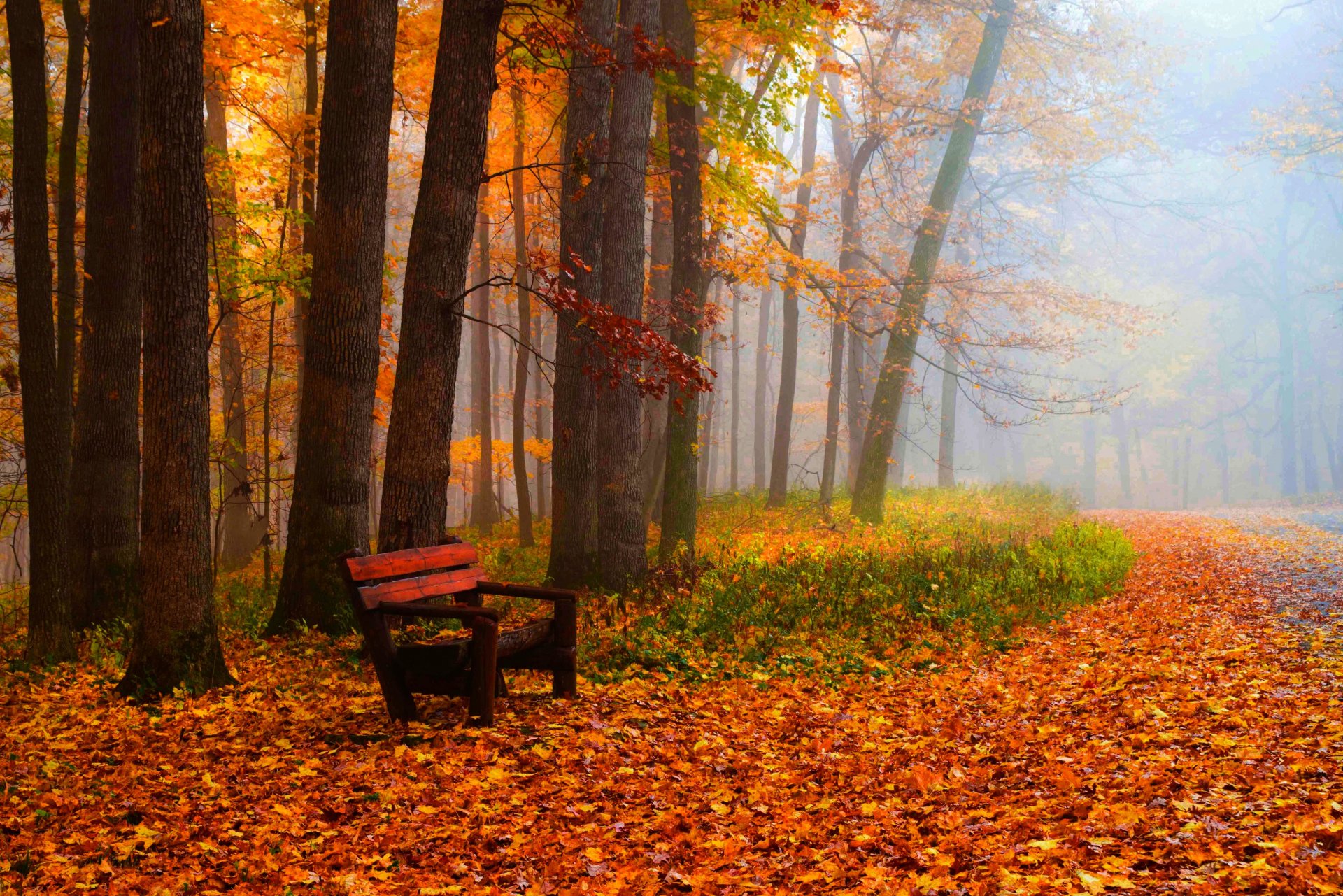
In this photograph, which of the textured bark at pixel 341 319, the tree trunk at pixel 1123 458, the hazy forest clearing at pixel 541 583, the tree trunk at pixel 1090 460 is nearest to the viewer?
the hazy forest clearing at pixel 541 583

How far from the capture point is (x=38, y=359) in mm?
7246

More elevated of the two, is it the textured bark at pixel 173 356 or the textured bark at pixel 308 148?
the textured bark at pixel 308 148

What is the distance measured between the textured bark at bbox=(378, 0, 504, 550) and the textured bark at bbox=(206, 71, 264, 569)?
427 centimetres

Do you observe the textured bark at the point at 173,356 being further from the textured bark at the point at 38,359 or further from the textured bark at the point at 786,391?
the textured bark at the point at 786,391

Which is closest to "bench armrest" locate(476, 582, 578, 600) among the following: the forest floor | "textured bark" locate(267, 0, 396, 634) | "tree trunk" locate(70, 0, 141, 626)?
the forest floor

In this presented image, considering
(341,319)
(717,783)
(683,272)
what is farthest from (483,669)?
(683,272)

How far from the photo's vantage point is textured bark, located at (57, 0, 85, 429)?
7969mm

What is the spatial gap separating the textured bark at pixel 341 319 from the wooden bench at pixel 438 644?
176cm

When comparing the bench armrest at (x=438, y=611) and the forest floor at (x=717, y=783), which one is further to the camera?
the bench armrest at (x=438, y=611)

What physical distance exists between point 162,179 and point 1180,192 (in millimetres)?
A: 55026

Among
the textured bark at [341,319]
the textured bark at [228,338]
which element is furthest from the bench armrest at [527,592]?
the textured bark at [228,338]

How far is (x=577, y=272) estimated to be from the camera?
10008 millimetres

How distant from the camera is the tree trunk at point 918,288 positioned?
1623 cm

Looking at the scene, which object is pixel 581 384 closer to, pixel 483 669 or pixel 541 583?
pixel 541 583
